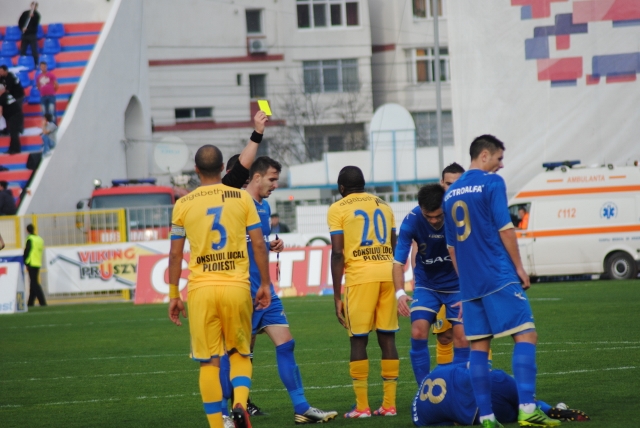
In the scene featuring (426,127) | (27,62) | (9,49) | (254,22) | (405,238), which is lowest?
(405,238)

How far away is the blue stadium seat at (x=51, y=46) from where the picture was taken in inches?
1591

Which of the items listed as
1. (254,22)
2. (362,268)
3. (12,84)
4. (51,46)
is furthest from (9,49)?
(362,268)

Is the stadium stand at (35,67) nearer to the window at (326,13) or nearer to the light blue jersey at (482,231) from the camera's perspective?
the window at (326,13)

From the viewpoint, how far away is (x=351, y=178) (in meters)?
9.41

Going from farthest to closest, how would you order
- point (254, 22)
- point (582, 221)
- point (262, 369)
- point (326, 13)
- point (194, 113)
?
point (254, 22), point (326, 13), point (194, 113), point (582, 221), point (262, 369)

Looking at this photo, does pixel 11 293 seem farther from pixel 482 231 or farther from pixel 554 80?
pixel 482 231

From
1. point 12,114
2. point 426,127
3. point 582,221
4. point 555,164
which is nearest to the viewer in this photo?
point 582,221

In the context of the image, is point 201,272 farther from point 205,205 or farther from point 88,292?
point 88,292

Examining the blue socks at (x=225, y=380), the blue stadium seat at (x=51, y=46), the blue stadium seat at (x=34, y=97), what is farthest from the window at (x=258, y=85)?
the blue socks at (x=225, y=380)

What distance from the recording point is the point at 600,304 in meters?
19.4

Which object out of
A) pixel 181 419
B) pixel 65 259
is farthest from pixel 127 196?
pixel 181 419

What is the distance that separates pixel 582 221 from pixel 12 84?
65.2 feet

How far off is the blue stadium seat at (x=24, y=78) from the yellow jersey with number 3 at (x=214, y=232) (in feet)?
107

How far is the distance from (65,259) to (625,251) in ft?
51.2
